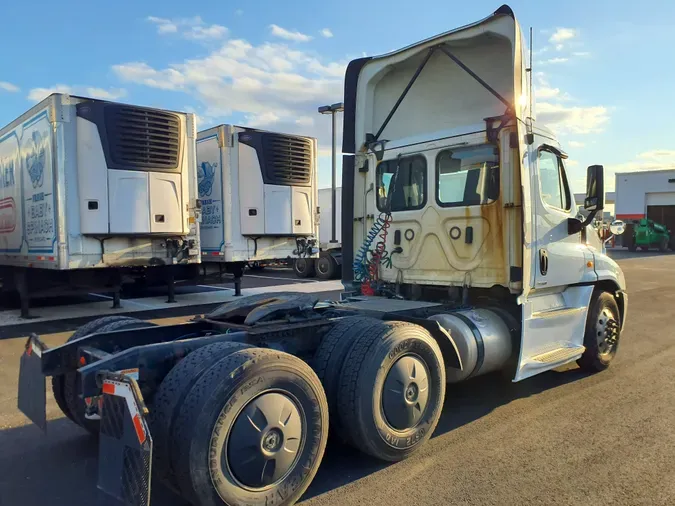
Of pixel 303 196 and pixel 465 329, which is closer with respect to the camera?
pixel 465 329

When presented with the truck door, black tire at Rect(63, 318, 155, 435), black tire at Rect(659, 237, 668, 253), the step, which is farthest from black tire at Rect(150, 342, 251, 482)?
black tire at Rect(659, 237, 668, 253)

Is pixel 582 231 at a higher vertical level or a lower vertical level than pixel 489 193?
lower

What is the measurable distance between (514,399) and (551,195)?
2.07 meters

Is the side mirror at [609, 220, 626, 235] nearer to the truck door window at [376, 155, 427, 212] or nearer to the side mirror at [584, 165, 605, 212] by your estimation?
the side mirror at [584, 165, 605, 212]

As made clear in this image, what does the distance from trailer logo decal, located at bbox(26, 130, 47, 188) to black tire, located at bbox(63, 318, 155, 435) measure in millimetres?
6468

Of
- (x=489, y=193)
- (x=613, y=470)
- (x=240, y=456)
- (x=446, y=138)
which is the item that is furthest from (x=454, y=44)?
(x=240, y=456)

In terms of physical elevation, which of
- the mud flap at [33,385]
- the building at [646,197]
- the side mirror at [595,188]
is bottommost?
the mud flap at [33,385]

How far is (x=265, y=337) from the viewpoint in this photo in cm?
393

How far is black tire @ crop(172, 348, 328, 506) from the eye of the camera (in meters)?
2.87

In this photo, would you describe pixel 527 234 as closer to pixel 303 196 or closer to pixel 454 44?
pixel 454 44

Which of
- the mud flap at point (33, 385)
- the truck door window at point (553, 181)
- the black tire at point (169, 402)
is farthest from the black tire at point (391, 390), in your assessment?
the truck door window at point (553, 181)

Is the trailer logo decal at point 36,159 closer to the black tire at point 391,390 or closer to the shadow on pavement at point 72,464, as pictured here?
the shadow on pavement at point 72,464

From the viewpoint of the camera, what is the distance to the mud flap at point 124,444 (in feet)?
8.67

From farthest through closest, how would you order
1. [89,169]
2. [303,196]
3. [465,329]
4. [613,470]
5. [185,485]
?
[303,196] < [89,169] < [465,329] < [613,470] < [185,485]
